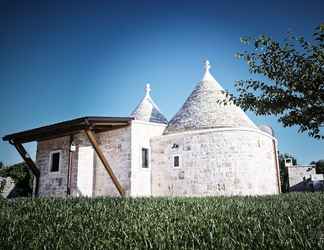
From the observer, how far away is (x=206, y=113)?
14859 millimetres

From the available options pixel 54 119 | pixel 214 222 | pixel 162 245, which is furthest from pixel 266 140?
pixel 54 119

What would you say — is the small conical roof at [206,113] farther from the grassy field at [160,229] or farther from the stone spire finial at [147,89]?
the grassy field at [160,229]

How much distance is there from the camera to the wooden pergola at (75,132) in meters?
12.0

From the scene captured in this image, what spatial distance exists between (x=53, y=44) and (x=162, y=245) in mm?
12104

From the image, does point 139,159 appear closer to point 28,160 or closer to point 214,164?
point 214,164

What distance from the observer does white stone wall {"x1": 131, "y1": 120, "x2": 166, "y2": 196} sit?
1328cm

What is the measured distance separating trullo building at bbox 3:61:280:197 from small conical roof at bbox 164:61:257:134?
2.2 inches

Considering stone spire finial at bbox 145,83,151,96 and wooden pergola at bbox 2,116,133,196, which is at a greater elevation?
stone spire finial at bbox 145,83,151,96

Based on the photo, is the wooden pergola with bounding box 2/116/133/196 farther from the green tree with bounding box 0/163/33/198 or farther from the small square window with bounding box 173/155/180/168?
the green tree with bounding box 0/163/33/198

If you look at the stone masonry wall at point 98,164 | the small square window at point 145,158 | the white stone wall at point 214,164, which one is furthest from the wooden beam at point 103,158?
the white stone wall at point 214,164

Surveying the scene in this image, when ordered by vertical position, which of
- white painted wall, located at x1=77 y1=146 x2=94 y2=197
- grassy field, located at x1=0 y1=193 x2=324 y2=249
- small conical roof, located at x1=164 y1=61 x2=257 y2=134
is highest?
small conical roof, located at x1=164 y1=61 x2=257 y2=134

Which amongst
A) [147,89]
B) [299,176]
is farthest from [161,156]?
[299,176]

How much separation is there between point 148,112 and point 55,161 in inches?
254

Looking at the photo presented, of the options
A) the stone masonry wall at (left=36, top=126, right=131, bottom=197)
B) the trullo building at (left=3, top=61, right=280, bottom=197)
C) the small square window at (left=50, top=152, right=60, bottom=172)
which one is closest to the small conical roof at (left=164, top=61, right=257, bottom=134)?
the trullo building at (left=3, top=61, right=280, bottom=197)
